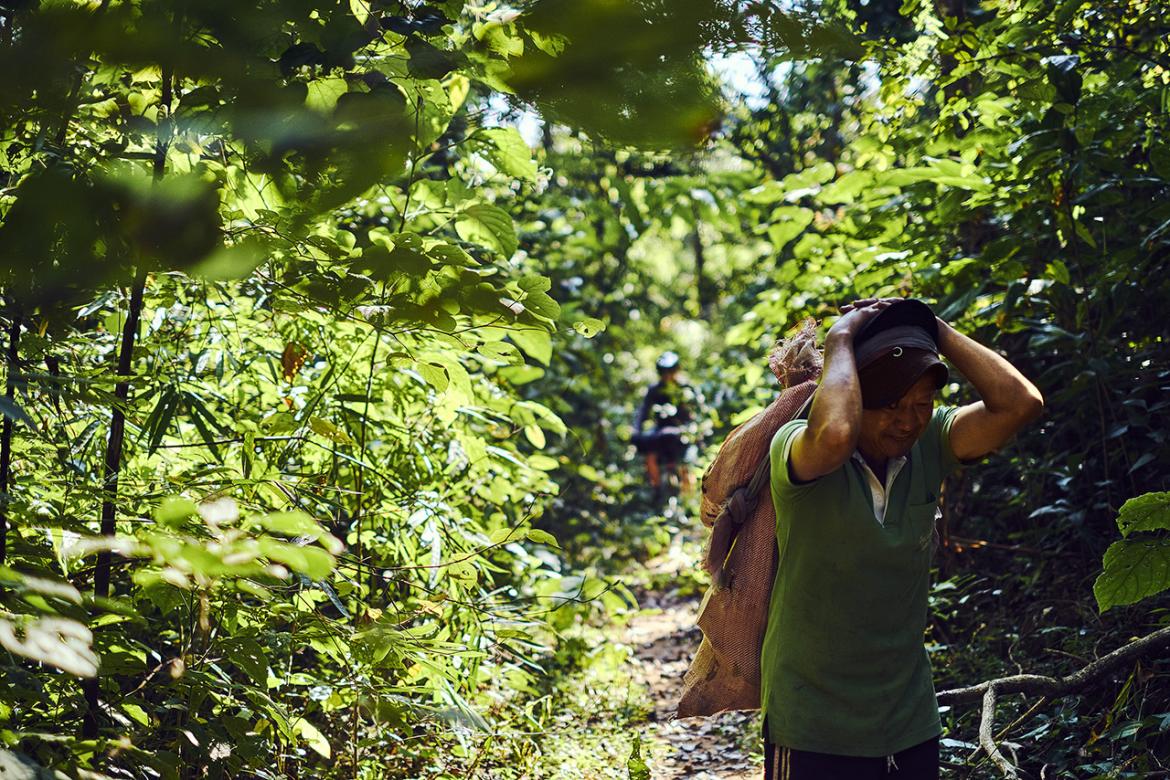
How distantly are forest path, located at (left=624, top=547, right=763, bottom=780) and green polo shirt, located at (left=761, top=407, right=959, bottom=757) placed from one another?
2.33m

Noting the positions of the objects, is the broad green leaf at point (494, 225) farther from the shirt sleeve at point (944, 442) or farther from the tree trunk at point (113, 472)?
the shirt sleeve at point (944, 442)

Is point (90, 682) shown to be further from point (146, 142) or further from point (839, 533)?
point (839, 533)

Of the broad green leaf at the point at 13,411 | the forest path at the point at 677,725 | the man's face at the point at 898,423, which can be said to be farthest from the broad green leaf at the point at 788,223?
the broad green leaf at the point at 13,411

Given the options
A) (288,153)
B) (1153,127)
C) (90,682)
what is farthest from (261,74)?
(1153,127)

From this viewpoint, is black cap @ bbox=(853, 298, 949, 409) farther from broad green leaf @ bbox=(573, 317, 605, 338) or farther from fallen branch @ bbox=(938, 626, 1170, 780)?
fallen branch @ bbox=(938, 626, 1170, 780)

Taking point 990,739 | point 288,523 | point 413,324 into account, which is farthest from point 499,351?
point 990,739

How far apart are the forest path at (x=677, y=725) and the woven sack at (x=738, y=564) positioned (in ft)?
6.32

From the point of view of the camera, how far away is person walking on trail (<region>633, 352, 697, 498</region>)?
12.0 m

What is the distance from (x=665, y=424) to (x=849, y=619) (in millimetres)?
9869

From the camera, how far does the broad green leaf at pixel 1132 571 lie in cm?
266

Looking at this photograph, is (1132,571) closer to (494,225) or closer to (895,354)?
(895,354)

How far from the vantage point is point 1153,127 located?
4.16 m

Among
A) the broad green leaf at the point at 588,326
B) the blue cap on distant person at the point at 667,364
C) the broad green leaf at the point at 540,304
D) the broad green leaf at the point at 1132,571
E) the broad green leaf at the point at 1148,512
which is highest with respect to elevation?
the blue cap on distant person at the point at 667,364

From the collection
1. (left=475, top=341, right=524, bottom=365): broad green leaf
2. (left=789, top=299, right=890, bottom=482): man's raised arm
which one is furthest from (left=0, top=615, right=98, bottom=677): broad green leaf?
(left=789, top=299, right=890, bottom=482): man's raised arm
